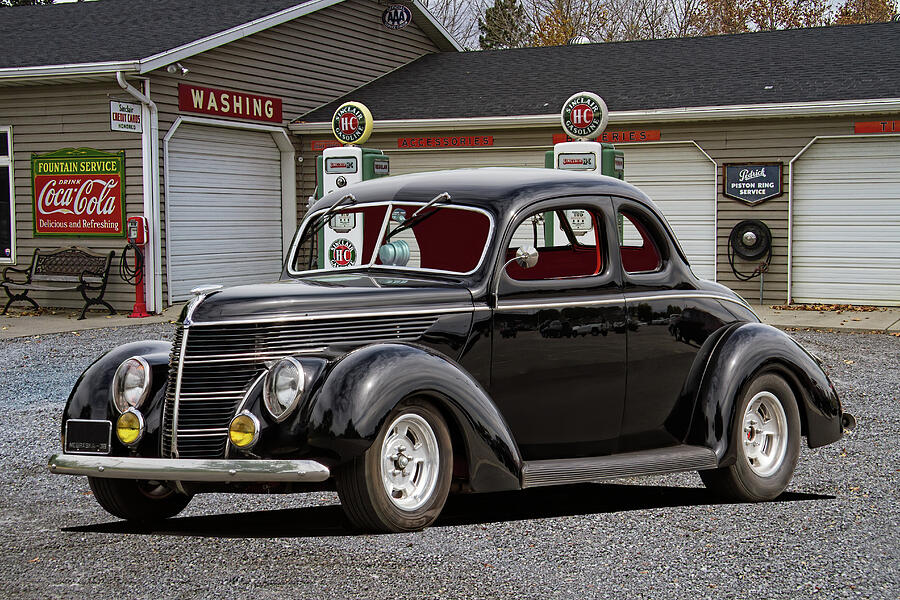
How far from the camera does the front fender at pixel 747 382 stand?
20.2 feet

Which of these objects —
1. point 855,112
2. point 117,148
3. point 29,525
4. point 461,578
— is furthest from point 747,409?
point 117,148

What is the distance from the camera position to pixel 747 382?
6.22 m

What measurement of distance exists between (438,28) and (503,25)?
84.2 ft

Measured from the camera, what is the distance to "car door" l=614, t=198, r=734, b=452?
6.12m

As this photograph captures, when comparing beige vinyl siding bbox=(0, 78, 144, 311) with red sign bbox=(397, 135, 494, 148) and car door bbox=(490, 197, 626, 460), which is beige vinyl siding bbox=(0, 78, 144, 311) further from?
car door bbox=(490, 197, 626, 460)

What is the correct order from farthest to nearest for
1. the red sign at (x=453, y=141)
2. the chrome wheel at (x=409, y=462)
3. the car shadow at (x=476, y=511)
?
the red sign at (x=453, y=141), the car shadow at (x=476, y=511), the chrome wheel at (x=409, y=462)

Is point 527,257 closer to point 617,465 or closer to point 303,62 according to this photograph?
point 617,465

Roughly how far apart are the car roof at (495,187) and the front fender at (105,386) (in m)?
1.47

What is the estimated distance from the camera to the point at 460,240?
5.95 m

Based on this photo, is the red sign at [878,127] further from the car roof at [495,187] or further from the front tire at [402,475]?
the front tire at [402,475]

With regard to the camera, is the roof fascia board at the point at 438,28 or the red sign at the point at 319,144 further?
the roof fascia board at the point at 438,28

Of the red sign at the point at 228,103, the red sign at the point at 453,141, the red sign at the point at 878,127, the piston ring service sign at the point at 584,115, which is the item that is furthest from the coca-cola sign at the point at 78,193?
the red sign at the point at 878,127

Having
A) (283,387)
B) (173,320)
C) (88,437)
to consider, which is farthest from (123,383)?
(173,320)

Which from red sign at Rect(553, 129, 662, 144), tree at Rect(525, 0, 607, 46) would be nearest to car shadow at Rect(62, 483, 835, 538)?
red sign at Rect(553, 129, 662, 144)
